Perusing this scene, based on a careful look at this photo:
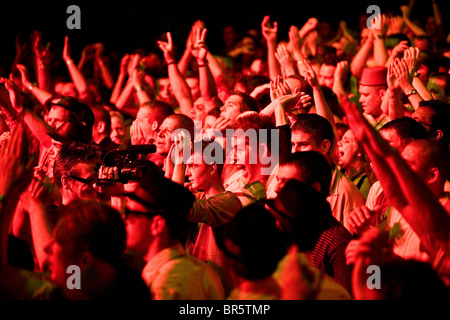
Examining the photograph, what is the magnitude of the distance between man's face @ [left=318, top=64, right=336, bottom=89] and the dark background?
12.4 ft

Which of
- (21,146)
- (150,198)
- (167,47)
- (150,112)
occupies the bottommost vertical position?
(150,198)

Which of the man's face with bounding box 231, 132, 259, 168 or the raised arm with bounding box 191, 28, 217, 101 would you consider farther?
the raised arm with bounding box 191, 28, 217, 101

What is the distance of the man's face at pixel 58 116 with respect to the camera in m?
5.49

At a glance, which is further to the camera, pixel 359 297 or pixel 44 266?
pixel 44 266

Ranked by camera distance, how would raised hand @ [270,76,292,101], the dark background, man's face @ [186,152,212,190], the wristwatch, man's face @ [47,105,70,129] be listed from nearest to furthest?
man's face @ [186,152,212,190] → raised hand @ [270,76,292,101] → the wristwatch → man's face @ [47,105,70,129] → the dark background

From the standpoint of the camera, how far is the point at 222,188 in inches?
156

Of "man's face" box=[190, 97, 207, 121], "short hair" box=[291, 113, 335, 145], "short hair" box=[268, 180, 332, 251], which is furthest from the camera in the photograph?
"man's face" box=[190, 97, 207, 121]

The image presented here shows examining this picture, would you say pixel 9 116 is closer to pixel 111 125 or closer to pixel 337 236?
pixel 111 125

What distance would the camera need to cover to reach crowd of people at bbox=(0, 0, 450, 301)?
237 cm

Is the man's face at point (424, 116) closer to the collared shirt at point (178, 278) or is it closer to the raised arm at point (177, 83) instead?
the collared shirt at point (178, 278)

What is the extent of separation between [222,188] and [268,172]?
0.90ft

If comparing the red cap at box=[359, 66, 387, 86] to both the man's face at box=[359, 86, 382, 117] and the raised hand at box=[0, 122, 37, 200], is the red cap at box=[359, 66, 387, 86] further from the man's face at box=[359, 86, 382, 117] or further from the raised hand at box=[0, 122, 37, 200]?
the raised hand at box=[0, 122, 37, 200]

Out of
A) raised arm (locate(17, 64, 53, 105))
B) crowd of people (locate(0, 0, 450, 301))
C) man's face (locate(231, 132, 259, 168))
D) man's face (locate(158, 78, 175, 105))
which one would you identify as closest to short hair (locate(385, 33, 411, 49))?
crowd of people (locate(0, 0, 450, 301))
